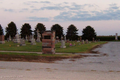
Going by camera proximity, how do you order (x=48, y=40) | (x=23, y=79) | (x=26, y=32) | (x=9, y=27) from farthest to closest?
1. (x=26, y=32)
2. (x=9, y=27)
3. (x=48, y=40)
4. (x=23, y=79)

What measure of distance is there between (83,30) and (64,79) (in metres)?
90.6

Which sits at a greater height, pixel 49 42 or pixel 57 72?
pixel 49 42

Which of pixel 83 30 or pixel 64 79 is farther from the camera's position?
pixel 83 30

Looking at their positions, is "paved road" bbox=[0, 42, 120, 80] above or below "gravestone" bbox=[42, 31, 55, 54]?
below

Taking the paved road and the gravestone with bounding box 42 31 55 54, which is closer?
the paved road

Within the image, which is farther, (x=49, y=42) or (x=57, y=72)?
(x=49, y=42)

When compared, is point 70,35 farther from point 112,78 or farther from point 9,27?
point 112,78

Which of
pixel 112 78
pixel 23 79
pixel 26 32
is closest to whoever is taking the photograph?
pixel 23 79

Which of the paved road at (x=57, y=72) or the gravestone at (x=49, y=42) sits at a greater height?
the gravestone at (x=49, y=42)

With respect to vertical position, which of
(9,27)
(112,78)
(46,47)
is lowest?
(112,78)

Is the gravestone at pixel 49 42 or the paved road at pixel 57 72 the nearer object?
the paved road at pixel 57 72

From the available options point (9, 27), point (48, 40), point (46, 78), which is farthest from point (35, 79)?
point (9, 27)

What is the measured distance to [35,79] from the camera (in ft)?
21.5

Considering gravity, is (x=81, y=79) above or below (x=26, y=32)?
below
